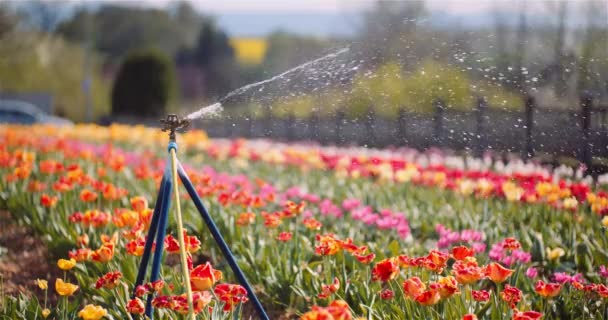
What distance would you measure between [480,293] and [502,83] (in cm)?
231

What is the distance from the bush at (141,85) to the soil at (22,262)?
18.5 meters

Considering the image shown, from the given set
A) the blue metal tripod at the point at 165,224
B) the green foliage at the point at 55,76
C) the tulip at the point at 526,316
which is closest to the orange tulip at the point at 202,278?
the blue metal tripod at the point at 165,224

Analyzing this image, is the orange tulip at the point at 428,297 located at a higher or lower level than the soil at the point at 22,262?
higher

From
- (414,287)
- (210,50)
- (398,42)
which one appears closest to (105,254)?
(414,287)

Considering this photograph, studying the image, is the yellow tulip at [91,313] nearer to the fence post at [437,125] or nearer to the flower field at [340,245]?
the flower field at [340,245]

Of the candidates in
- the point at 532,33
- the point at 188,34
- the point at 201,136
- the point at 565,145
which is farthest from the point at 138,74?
the point at 188,34

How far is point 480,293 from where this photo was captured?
2385 mm

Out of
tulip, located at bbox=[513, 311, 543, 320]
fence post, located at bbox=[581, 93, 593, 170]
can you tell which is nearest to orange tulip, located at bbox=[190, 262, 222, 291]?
tulip, located at bbox=[513, 311, 543, 320]

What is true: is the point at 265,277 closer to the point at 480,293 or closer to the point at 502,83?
the point at 480,293

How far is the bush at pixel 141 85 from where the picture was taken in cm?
2317

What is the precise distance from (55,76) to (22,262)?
27629 millimetres

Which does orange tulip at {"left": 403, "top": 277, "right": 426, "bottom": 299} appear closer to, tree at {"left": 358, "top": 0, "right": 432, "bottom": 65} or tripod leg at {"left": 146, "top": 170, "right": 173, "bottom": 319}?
tripod leg at {"left": 146, "top": 170, "right": 173, "bottom": 319}

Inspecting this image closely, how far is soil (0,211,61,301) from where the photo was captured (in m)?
3.77

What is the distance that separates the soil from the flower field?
80 millimetres
